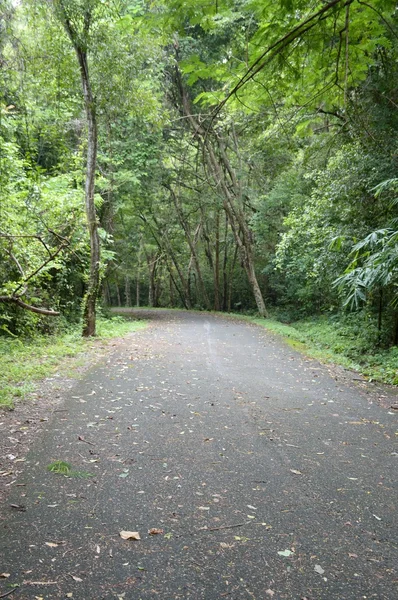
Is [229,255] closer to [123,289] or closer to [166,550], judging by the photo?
[123,289]

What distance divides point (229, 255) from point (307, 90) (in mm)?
27272

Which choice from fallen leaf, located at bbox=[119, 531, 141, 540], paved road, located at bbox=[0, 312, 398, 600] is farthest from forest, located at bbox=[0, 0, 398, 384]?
fallen leaf, located at bbox=[119, 531, 141, 540]

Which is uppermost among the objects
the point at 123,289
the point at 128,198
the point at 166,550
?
the point at 128,198

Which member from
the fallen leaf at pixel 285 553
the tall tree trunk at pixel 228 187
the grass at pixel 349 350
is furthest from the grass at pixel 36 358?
the tall tree trunk at pixel 228 187

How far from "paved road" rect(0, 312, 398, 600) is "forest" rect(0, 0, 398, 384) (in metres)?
1.71

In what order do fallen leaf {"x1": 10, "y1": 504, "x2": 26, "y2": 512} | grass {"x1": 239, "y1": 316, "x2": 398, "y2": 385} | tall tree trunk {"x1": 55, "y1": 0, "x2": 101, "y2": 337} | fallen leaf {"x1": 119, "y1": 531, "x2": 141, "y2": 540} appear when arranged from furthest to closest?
1. tall tree trunk {"x1": 55, "y1": 0, "x2": 101, "y2": 337}
2. grass {"x1": 239, "y1": 316, "x2": 398, "y2": 385}
3. fallen leaf {"x1": 10, "y1": 504, "x2": 26, "y2": 512}
4. fallen leaf {"x1": 119, "y1": 531, "x2": 141, "y2": 540}

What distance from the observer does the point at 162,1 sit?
3.38 meters

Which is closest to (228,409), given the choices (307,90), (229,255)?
(307,90)

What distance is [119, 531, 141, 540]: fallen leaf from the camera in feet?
9.25

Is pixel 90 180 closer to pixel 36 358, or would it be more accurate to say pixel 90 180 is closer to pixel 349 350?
pixel 36 358

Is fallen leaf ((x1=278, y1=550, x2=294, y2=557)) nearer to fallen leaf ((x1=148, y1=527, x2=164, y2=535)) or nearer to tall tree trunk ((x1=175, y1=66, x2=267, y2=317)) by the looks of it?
fallen leaf ((x1=148, y1=527, x2=164, y2=535))

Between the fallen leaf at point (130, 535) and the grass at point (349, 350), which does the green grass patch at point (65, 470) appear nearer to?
the fallen leaf at point (130, 535)

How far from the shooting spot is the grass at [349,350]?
27.0ft

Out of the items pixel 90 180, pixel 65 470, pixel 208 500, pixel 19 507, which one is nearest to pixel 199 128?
pixel 90 180
